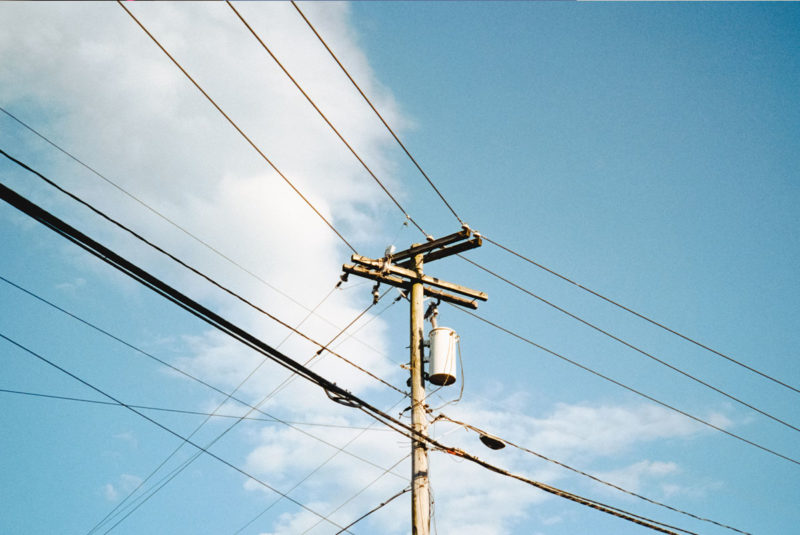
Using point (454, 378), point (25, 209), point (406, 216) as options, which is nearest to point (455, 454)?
point (454, 378)

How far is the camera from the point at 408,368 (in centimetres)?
888

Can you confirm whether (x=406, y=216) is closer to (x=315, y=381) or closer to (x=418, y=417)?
(x=418, y=417)

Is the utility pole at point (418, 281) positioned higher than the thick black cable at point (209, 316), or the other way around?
the utility pole at point (418, 281)

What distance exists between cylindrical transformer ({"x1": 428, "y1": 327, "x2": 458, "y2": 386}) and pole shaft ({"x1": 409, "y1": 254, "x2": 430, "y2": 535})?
221 mm

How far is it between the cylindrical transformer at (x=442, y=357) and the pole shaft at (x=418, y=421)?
0.22 meters

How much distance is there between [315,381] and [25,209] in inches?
141

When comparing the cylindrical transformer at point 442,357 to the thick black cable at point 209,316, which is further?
the cylindrical transformer at point 442,357

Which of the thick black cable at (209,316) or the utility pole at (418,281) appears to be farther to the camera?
the utility pole at (418,281)

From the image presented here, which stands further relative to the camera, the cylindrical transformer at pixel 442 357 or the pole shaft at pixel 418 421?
the cylindrical transformer at pixel 442 357

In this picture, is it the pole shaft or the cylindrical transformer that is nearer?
the pole shaft

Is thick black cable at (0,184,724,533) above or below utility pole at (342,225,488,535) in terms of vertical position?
below

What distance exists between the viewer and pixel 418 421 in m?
8.15

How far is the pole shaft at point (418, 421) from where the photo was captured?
23.9 ft

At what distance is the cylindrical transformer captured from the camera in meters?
8.71
